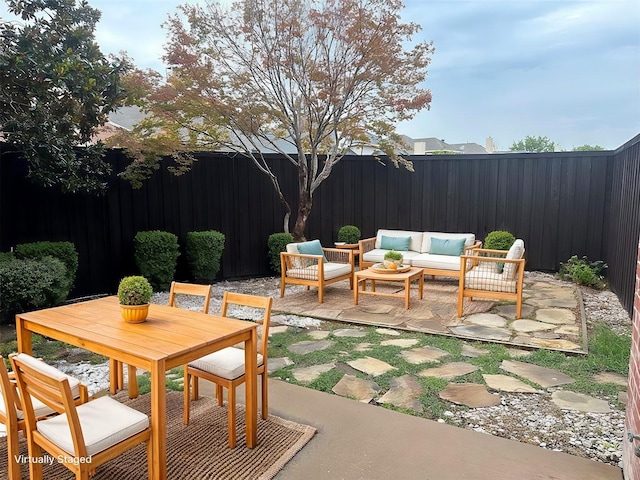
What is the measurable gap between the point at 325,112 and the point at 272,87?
2.89 feet

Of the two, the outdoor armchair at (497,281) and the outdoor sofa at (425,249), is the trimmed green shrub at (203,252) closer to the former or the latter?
the outdoor sofa at (425,249)

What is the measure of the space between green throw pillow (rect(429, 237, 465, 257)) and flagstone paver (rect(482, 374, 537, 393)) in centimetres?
362

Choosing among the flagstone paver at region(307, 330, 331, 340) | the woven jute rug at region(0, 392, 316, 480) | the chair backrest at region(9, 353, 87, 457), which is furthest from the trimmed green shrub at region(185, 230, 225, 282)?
the chair backrest at region(9, 353, 87, 457)

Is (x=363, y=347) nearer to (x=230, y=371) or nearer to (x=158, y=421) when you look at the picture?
(x=230, y=371)

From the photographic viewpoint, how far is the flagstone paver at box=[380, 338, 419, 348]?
3893 mm

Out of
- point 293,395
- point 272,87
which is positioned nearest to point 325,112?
point 272,87

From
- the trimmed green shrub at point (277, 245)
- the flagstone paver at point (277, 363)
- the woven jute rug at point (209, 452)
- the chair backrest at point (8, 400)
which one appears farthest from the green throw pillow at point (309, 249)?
the chair backrest at point (8, 400)

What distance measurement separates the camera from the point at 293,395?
289 centimetres

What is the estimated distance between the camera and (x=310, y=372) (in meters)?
3.28

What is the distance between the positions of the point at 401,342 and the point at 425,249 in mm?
3351

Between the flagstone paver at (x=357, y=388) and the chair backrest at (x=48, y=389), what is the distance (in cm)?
170

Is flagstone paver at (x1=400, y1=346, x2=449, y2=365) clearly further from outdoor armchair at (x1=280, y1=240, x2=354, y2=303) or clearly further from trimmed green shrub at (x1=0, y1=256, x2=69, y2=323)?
trimmed green shrub at (x1=0, y1=256, x2=69, y2=323)

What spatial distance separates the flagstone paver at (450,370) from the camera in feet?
10.5

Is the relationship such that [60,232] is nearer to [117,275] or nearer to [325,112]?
[117,275]
